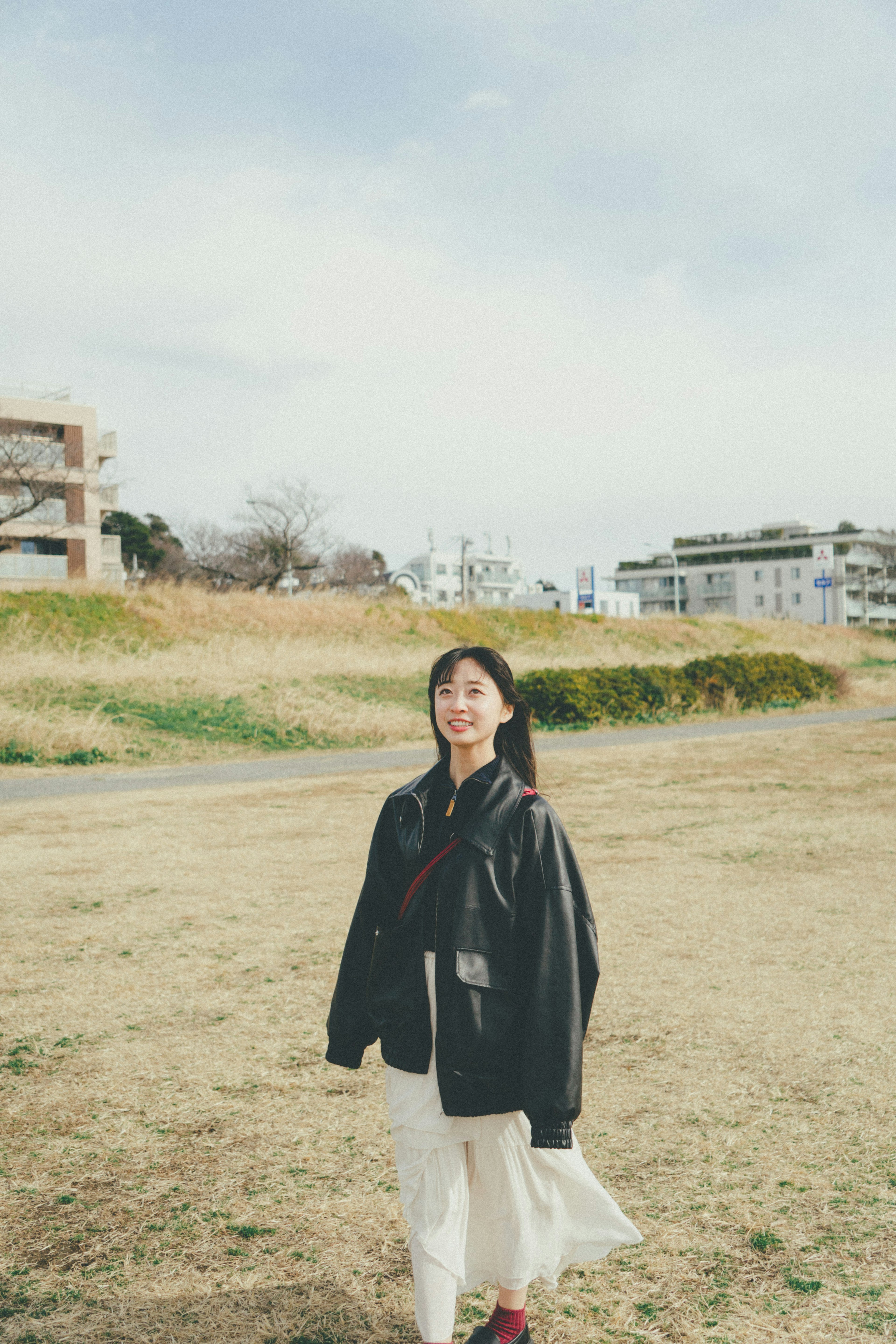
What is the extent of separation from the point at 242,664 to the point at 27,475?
27163mm

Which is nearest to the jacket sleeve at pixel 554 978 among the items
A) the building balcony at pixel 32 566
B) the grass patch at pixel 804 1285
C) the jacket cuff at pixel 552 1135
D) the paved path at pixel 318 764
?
the jacket cuff at pixel 552 1135

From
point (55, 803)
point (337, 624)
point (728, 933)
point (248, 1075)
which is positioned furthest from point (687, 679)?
point (248, 1075)

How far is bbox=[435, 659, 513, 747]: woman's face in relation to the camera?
251 cm

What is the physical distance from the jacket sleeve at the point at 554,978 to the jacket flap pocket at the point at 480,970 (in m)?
0.06

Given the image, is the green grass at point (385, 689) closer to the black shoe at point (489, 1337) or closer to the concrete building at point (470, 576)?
the black shoe at point (489, 1337)

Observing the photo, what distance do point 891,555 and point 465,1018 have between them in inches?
3944

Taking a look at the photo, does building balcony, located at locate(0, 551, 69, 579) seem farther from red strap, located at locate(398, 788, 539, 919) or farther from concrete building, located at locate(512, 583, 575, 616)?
concrete building, located at locate(512, 583, 575, 616)

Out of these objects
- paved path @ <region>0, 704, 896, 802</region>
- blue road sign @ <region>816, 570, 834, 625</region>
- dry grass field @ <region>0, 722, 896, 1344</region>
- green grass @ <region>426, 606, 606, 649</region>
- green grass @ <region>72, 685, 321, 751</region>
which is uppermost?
blue road sign @ <region>816, 570, 834, 625</region>

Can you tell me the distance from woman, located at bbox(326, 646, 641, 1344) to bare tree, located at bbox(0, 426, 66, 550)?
139 ft

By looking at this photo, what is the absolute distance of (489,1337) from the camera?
2.41 m

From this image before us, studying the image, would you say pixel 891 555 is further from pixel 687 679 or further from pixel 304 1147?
pixel 304 1147

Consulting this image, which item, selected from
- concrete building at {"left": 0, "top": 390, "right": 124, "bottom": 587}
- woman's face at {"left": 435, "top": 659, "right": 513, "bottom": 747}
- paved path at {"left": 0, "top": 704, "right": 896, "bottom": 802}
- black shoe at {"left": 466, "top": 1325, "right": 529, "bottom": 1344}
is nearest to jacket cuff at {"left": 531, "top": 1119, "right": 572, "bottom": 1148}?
black shoe at {"left": 466, "top": 1325, "right": 529, "bottom": 1344}

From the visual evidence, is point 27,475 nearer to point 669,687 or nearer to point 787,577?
point 669,687

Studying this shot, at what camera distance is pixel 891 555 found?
306ft
